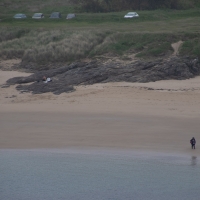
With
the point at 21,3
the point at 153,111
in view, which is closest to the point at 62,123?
the point at 153,111

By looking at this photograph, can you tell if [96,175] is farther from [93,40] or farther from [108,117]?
[93,40]

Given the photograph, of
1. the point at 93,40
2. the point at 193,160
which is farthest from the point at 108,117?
the point at 93,40

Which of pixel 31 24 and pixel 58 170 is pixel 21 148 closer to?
pixel 58 170

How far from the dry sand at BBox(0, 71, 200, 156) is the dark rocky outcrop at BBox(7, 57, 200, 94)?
0.62 meters

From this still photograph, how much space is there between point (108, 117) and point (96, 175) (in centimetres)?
359

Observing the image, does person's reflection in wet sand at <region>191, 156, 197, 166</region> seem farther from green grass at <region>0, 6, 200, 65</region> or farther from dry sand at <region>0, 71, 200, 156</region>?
green grass at <region>0, 6, 200, 65</region>

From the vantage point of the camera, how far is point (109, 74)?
2350 centimetres

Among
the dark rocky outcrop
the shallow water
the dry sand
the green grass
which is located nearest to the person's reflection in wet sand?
the shallow water

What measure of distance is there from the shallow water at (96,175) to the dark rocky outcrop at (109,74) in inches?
260

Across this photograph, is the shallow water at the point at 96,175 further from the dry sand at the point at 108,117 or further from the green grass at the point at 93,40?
the green grass at the point at 93,40

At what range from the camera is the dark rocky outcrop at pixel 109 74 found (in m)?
22.7

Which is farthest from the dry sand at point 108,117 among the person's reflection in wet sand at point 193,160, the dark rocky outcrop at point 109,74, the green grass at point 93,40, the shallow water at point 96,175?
the green grass at point 93,40

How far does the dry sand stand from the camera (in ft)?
51.8

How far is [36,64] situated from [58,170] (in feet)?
45.4
